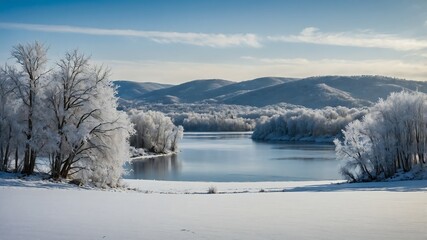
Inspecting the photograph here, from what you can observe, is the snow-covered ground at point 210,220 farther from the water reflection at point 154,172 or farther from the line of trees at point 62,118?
the water reflection at point 154,172

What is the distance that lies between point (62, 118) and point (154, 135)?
66.6 m

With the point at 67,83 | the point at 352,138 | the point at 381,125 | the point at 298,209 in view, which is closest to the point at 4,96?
the point at 67,83

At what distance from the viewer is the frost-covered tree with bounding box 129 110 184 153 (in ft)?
309

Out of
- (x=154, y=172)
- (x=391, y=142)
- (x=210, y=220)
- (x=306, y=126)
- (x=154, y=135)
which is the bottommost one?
(x=154, y=172)

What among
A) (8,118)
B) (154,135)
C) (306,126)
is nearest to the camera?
(8,118)

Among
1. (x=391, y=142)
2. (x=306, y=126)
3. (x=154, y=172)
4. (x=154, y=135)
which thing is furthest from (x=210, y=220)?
(x=306, y=126)

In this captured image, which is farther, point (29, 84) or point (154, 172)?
point (154, 172)

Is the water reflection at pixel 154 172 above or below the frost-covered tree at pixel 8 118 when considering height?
below

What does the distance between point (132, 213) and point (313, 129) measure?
437 ft

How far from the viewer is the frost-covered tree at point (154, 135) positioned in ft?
309

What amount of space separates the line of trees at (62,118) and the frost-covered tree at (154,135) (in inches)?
2476

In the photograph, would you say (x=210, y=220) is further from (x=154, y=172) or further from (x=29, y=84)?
(x=154, y=172)

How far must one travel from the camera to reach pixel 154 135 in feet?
314

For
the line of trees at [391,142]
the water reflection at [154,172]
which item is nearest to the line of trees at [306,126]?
the water reflection at [154,172]
